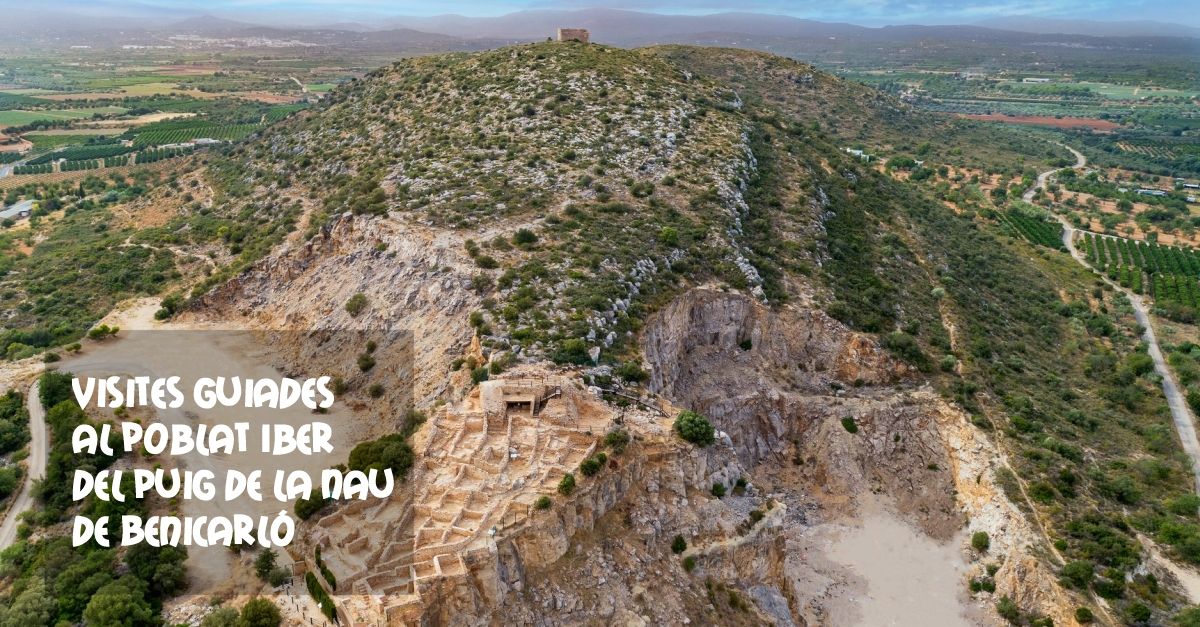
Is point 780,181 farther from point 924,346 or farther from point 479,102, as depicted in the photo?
point 479,102

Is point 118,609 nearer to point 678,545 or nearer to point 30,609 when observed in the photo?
point 30,609

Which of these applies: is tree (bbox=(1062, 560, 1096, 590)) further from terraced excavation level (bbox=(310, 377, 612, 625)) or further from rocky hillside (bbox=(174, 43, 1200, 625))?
terraced excavation level (bbox=(310, 377, 612, 625))

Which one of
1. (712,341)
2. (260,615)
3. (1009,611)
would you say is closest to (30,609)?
(260,615)

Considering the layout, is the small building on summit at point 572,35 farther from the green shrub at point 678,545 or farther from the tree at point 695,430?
the green shrub at point 678,545

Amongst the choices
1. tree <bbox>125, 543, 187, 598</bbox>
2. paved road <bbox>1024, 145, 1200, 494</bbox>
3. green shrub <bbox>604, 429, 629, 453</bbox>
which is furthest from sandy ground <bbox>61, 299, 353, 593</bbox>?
paved road <bbox>1024, 145, 1200, 494</bbox>

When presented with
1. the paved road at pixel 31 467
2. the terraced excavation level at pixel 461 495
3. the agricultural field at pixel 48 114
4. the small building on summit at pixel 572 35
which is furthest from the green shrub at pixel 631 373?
the agricultural field at pixel 48 114

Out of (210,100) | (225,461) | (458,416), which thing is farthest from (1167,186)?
(210,100)
